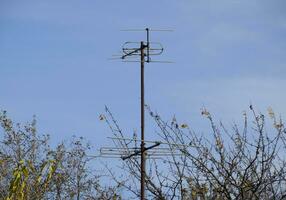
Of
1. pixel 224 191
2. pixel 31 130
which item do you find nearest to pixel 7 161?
pixel 31 130

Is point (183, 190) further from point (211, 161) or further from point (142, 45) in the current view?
point (142, 45)

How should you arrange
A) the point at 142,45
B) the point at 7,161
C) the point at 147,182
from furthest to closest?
the point at 7,161
the point at 147,182
the point at 142,45

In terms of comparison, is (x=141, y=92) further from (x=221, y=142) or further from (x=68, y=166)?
(x=68, y=166)

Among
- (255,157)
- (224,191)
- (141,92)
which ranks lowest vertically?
(224,191)

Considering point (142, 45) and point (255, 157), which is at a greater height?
point (142, 45)

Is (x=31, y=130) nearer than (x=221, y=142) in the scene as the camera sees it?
No

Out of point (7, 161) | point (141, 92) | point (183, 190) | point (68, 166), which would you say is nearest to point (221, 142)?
point (183, 190)

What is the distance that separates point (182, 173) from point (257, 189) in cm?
98

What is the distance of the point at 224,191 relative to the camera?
19.4 ft

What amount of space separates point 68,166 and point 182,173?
9122 millimetres

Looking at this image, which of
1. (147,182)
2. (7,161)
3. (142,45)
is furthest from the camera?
(7,161)

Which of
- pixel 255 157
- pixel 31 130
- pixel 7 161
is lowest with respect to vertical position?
pixel 255 157

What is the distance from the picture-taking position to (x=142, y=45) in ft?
19.7

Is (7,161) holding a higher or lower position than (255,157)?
higher
